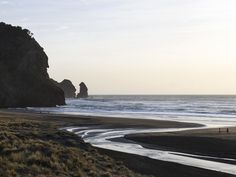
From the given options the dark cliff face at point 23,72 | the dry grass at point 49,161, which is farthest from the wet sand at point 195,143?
the dark cliff face at point 23,72

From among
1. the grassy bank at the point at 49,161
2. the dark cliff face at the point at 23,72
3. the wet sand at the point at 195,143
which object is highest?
the dark cliff face at the point at 23,72

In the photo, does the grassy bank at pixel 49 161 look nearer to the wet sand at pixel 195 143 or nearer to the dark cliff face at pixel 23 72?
the wet sand at pixel 195 143

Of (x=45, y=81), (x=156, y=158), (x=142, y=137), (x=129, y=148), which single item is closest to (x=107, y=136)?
A: (x=142, y=137)

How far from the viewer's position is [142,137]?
40.1 metres

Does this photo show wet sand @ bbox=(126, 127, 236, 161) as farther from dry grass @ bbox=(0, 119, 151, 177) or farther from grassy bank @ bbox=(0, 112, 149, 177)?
grassy bank @ bbox=(0, 112, 149, 177)

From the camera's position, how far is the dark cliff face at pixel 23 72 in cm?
11461

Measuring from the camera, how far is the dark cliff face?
376 ft

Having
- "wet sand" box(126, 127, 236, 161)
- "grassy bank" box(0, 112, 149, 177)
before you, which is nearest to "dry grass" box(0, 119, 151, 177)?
"grassy bank" box(0, 112, 149, 177)

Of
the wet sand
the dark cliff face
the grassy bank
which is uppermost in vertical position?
the dark cliff face

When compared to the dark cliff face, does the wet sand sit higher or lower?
lower

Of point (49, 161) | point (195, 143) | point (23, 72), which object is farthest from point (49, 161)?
point (23, 72)

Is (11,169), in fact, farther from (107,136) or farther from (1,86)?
(1,86)

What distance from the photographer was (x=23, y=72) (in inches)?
4749

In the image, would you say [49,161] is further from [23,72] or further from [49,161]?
[23,72]
